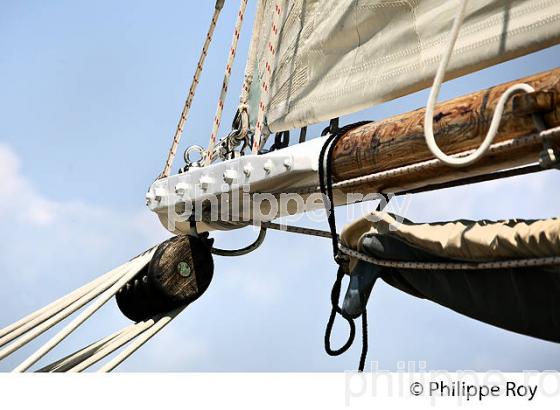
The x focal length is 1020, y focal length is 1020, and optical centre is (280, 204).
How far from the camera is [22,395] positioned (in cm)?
239

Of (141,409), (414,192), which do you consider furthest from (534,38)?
(141,409)

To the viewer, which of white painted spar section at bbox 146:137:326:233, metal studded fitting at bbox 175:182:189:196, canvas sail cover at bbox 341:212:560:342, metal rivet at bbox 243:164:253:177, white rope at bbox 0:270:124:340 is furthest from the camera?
metal studded fitting at bbox 175:182:189:196

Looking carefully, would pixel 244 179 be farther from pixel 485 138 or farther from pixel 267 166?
pixel 485 138

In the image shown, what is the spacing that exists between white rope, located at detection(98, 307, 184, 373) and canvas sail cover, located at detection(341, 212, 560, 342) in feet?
2.89

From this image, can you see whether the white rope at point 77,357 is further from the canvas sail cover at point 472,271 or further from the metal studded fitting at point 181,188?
the canvas sail cover at point 472,271

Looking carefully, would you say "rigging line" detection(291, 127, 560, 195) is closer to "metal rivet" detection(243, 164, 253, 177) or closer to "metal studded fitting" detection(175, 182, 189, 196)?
"metal rivet" detection(243, 164, 253, 177)

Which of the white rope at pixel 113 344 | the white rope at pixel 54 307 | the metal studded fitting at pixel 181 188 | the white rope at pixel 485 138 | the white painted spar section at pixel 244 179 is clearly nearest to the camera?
the white rope at pixel 485 138

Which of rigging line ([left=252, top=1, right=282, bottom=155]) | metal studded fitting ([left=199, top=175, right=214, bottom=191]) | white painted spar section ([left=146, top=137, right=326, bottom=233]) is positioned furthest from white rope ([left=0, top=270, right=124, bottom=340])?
rigging line ([left=252, top=1, right=282, bottom=155])

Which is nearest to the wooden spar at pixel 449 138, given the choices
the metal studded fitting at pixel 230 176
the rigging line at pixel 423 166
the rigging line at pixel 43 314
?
the rigging line at pixel 423 166

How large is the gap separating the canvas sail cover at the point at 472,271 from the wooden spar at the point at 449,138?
0.14m

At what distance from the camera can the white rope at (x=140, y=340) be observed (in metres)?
3.29

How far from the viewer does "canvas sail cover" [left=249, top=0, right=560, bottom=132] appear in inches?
108

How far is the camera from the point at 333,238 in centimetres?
296

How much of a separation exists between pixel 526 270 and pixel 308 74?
1.22m
